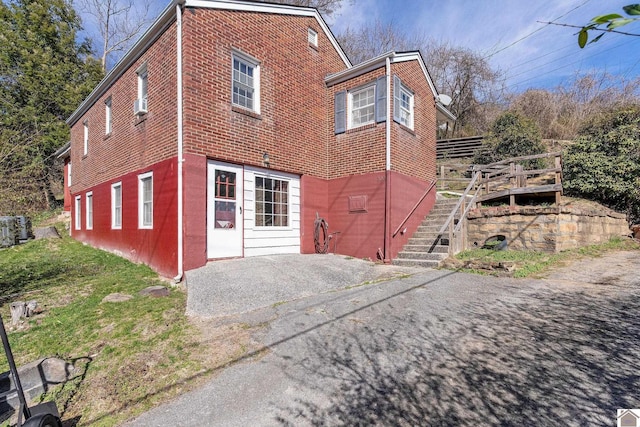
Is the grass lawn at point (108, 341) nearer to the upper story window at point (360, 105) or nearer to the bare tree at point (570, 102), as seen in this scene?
the upper story window at point (360, 105)

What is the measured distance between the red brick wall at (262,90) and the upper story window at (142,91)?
239 cm

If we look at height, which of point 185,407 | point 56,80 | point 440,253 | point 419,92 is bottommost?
point 185,407

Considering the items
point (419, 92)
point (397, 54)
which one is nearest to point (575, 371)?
point (397, 54)

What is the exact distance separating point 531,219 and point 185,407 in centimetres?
917

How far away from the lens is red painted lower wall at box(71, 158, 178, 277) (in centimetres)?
716

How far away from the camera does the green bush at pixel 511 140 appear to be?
1544 centimetres

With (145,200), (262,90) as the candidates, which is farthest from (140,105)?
(262,90)

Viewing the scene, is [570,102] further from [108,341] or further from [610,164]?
[108,341]

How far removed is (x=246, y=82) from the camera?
8445 mm

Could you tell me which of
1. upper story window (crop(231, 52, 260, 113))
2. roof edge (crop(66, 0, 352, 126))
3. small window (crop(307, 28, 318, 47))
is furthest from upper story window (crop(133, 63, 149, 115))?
small window (crop(307, 28, 318, 47))

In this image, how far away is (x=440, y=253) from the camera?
8383mm

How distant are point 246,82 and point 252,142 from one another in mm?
1679

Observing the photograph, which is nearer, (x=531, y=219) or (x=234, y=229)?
(x=234, y=229)

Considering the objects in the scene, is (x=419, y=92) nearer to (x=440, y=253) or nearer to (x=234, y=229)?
(x=440, y=253)
